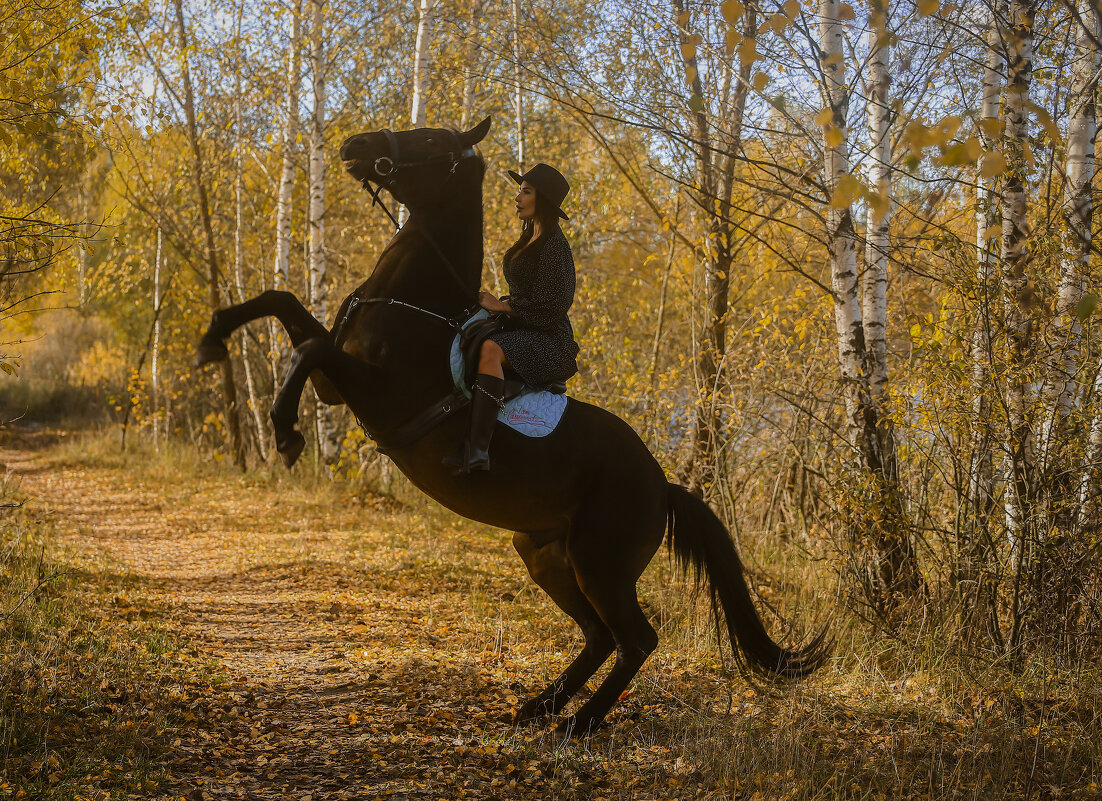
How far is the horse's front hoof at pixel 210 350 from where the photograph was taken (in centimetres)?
409

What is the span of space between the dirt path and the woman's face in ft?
8.69

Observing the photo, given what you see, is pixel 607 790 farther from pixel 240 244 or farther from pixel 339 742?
pixel 240 244

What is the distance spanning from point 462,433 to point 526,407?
361mm

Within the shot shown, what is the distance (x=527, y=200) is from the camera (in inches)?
173

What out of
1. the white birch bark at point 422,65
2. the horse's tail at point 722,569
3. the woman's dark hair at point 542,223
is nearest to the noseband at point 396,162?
the woman's dark hair at point 542,223

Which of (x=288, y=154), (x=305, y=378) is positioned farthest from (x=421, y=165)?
(x=288, y=154)

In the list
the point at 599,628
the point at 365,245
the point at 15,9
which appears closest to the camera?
the point at 599,628

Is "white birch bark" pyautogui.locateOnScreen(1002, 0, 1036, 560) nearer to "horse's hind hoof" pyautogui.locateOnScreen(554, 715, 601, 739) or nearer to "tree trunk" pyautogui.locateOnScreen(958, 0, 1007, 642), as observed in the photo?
"tree trunk" pyautogui.locateOnScreen(958, 0, 1007, 642)

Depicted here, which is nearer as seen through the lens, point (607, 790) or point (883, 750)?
point (607, 790)

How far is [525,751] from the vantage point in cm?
432

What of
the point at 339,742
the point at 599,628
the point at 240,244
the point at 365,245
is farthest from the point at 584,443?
the point at 365,245

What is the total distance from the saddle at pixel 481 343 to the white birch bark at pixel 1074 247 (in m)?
3.07

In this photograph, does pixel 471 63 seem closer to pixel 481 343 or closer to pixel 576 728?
pixel 481 343

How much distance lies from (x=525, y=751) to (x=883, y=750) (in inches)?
69.6
